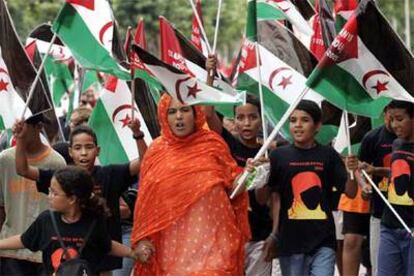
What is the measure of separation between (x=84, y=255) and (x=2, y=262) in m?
1.18

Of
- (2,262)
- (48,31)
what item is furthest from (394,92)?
(48,31)

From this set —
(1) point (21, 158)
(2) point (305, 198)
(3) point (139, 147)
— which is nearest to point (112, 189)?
(3) point (139, 147)

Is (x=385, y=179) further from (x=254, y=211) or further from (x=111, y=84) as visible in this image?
(x=111, y=84)

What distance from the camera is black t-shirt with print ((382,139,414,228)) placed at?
8984mm

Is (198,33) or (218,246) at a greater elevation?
(198,33)

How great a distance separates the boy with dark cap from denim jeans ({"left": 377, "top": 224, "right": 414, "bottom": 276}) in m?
2.23

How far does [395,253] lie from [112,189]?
1.97 m

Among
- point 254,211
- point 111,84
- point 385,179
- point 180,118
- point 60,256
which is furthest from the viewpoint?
point 111,84

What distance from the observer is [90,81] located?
14.1 m

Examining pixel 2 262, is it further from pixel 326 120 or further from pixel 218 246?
pixel 326 120

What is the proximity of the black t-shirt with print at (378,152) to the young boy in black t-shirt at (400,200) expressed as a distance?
1.21 ft

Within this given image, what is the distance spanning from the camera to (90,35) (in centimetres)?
954

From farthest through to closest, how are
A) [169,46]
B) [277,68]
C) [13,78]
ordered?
[277,68], [169,46], [13,78]

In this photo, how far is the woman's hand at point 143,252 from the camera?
822 cm
